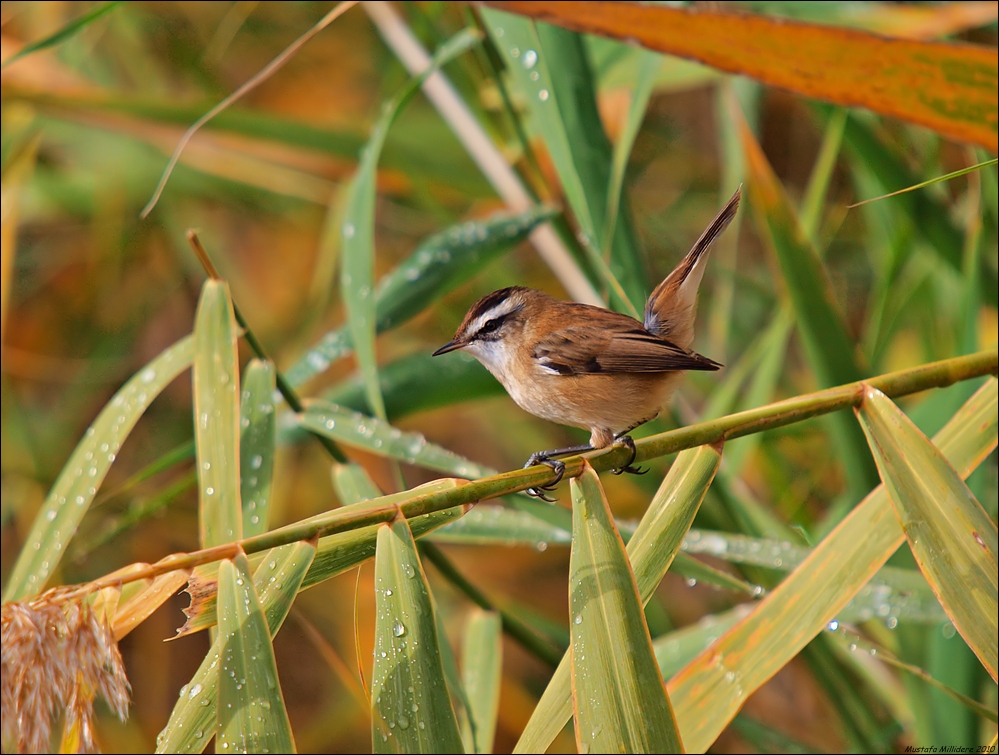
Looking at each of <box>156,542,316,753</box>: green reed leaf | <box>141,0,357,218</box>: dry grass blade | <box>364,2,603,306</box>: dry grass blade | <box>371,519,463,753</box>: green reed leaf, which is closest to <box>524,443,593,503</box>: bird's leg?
<box>371,519,463,753</box>: green reed leaf

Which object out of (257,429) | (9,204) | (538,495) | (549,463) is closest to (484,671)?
(538,495)

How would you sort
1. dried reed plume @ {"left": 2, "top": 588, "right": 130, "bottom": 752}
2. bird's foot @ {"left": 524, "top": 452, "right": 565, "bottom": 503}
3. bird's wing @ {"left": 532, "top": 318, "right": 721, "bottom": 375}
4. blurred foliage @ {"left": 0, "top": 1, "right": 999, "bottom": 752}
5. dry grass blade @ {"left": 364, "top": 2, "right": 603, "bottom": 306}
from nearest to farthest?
dried reed plume @ {"left": 2, "top": 588, "right": 130, "bottom": 752}
bird's foot @ {"left": 524, "top": 452, "right": 565, "bottom": 503}
bird's wing @ {"left": 532, "top": 318, "right": 721, "bottom": 375}
blurred foliage @ {"left": 0, "top": 1, "right": 999, "bottom": 752}
dry grass blade @ {"left": 364, "top": 2, "right": 603, "bottom": 306}

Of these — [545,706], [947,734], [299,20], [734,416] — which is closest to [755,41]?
[734,416]

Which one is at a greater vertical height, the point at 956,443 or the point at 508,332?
the point at 508,332

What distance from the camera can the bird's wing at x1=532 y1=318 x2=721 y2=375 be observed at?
177cm

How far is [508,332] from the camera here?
2148mm

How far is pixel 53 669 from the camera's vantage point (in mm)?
874

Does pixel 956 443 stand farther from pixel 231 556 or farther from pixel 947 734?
pixel 231 556

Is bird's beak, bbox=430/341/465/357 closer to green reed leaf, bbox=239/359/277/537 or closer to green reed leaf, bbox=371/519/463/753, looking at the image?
green reed leaf, bbox=239/359/277/537

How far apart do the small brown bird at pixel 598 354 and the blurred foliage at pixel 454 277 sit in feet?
0.32

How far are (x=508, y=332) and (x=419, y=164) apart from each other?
3.53 ft

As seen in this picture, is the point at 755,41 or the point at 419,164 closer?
the point at 755,41

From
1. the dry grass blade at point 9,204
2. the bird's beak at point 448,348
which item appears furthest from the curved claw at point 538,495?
the dry grass blade at point 9,204

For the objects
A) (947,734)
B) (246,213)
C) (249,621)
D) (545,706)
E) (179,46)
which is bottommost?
(947,734)
